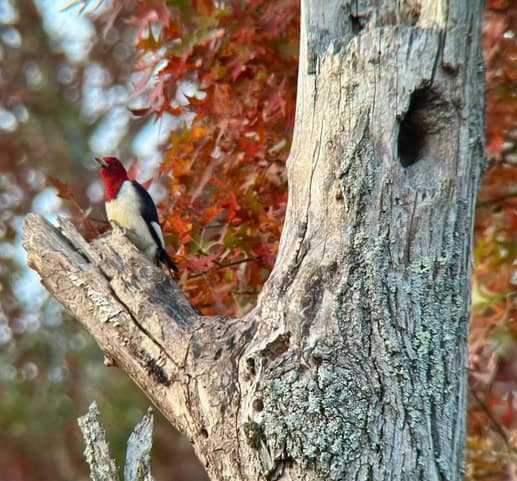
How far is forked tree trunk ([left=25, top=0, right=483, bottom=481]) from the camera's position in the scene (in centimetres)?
253

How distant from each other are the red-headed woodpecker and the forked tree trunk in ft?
4.32

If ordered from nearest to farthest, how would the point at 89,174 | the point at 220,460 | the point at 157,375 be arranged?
the point at 220,460
the point at 157,375
the point at 89,174

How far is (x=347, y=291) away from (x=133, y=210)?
2389 mm

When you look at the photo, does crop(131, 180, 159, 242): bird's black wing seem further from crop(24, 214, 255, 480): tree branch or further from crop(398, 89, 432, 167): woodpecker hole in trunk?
crop(398, 89, 432, 167): woodpecker hole in trunk

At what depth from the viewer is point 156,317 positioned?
292 centimetres

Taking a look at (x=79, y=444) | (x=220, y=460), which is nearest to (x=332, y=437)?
(x=220, y=460)

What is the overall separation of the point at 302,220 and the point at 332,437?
0.73 meters

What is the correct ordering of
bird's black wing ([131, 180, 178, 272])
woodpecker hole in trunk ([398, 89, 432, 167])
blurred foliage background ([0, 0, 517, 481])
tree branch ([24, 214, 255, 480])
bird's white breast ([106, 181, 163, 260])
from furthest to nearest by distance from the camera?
1. bird's white breast ([106, 181, 163, 260])
2. bird's black wing ([131, 180, 178, 272])
3. blurred foliage background ([0, 0, 517, 481])
4. woodpecker hole in trunk ([398, 89, 432, 167])
5. tree branch ([24, 214, 255, 480])

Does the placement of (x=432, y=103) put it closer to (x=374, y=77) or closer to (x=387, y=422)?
(x=374, y=77)

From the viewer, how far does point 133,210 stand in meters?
4.91

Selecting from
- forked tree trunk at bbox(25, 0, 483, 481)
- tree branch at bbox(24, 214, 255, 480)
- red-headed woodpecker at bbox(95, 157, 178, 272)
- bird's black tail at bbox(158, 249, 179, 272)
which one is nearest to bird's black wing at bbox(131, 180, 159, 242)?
red-headed woodpecker at bbox(95, 157, 178, 272)

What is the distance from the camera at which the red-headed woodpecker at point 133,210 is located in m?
4.57

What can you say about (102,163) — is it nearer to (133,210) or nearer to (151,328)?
(133,210)

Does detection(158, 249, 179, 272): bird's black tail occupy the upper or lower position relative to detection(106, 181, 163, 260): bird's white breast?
lower
